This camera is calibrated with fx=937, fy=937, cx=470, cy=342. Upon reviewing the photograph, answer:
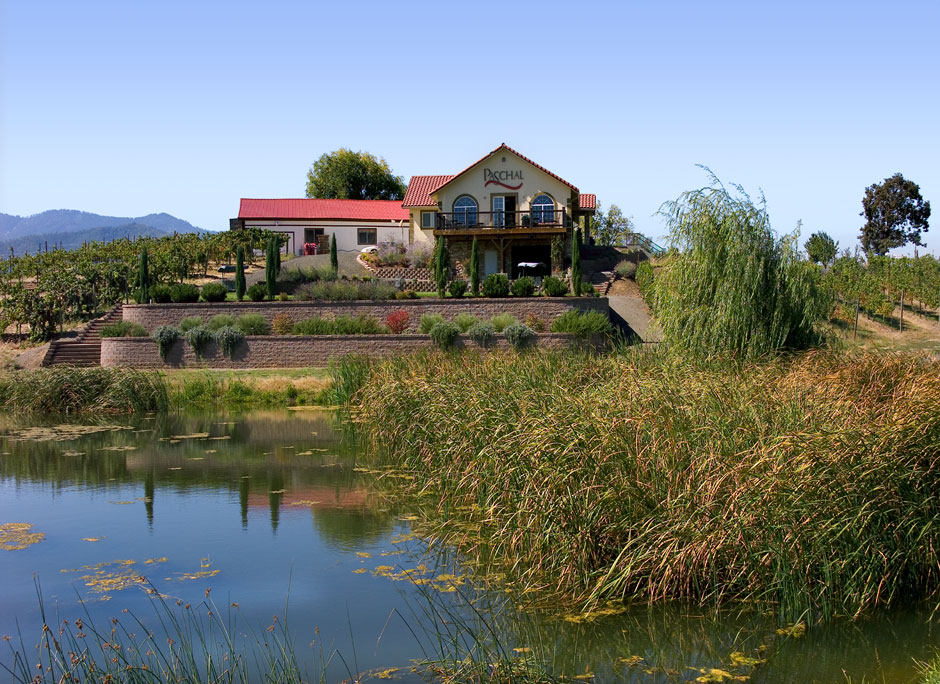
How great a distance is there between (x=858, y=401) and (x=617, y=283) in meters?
33.5

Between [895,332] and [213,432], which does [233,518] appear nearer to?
[213,432]

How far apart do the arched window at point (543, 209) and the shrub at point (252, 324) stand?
700 inches

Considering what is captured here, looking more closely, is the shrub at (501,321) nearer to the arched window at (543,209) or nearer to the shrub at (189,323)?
the shrub at (189,323)

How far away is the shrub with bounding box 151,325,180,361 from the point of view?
3139 centimetres

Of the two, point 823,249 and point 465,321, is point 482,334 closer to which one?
point 465,321

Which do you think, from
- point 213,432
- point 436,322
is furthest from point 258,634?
point 436,322

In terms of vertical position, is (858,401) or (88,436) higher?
(858,401)

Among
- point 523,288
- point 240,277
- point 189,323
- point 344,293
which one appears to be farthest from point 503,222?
point 189,323

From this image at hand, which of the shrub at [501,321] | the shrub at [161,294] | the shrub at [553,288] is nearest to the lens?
the shrub at [501,321]

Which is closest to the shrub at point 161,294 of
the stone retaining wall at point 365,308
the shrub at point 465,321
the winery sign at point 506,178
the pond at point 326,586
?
the stone retaining wall at point 365,308

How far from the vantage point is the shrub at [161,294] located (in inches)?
1369

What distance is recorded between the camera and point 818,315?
1825 centimetres

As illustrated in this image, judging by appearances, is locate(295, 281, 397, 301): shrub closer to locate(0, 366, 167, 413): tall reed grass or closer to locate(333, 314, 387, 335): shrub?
locate(333, 314, 387, 335): shrub

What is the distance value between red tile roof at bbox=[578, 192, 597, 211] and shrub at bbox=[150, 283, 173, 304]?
24.4m
